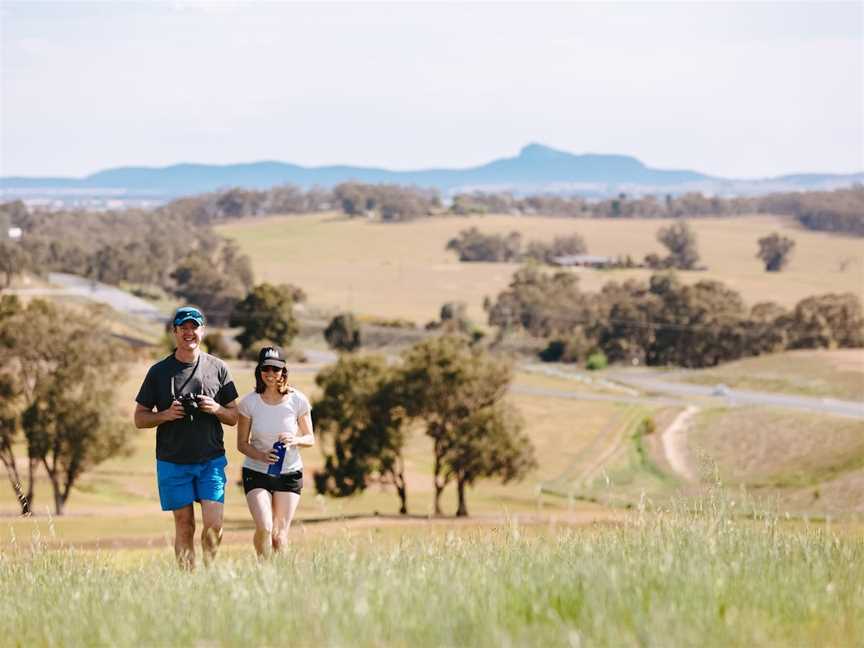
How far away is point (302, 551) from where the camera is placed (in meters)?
8.06

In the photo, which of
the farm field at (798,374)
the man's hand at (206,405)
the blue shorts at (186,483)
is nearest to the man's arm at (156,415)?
the man's hand at (206,405)

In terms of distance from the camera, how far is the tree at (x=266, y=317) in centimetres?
10975

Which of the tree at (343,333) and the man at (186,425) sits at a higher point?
the man at (186,425)

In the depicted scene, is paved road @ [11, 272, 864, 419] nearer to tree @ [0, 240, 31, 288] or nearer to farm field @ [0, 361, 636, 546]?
farm field @ [0, 361, 636, 546]

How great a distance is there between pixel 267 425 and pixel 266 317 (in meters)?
101

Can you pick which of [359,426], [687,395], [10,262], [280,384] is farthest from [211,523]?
[10,262]

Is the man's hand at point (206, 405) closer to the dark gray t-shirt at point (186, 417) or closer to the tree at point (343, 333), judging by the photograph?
the dark gray t-shirt at point (186, 417)

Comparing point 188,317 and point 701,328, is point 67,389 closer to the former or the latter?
point 188,317

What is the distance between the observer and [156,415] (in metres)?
10.0

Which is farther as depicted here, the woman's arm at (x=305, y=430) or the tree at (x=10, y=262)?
the tree at (x=10, y=262)

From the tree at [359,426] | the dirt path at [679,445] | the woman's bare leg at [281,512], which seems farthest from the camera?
the dirt path at [679,445]

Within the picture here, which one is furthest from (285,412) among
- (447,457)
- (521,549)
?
(447,457)

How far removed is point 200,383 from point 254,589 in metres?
4.10

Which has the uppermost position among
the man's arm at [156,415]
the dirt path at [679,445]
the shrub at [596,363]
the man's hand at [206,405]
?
the man's hand at [206,405]
